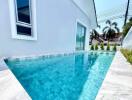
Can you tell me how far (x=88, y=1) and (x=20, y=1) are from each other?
349 inches

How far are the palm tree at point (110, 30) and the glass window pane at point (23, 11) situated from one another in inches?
1435

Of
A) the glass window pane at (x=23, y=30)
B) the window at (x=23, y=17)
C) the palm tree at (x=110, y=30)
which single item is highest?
Answer: the palm tree at (x=110, y=30)

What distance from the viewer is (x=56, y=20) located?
27.3 feet

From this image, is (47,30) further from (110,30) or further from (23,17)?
(110,30)

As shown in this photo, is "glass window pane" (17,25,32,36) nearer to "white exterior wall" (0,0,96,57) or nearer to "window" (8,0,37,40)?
"window" (8,0,37,40)

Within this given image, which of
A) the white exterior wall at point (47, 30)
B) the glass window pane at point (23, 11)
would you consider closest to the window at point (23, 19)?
the glass window pane at point (23, 11)

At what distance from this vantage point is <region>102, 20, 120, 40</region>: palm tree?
3828 centimetres

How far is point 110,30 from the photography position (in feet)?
127

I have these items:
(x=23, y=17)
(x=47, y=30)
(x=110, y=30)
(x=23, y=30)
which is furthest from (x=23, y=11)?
(x=110, y=30)

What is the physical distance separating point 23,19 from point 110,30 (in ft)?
122

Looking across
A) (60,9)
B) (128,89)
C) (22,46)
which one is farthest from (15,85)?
(60,9)

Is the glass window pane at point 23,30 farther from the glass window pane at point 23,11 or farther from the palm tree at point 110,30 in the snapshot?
the palm tree at point 110,30

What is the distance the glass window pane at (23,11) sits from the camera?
5582mm

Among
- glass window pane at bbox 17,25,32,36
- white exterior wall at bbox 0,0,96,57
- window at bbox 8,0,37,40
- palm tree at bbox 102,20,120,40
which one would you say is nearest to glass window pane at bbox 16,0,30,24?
window at bbox 8,0,37,40
